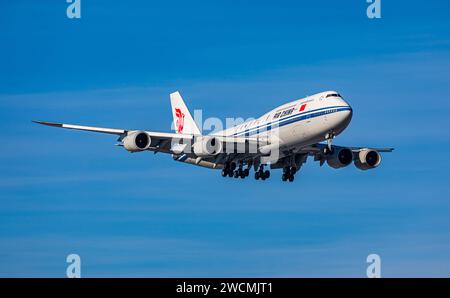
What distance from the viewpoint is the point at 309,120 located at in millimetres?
77938

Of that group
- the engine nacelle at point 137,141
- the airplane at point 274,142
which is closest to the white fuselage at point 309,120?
the airplane at point 274,142

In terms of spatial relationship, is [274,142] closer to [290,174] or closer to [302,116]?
[302,116]

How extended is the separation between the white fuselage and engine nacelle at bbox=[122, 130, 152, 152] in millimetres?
9770

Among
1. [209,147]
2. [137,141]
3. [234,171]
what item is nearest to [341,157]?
[234,171]

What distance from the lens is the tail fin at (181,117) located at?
10194 centimetres

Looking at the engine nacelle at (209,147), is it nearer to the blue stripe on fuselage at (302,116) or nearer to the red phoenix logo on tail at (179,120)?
the blue stripe on fuselage at (302,116)

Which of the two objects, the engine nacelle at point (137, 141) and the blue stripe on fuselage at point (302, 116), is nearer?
the blue stripe on fuselage at point (302, 116)

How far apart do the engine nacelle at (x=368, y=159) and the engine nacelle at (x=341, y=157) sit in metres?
2.36

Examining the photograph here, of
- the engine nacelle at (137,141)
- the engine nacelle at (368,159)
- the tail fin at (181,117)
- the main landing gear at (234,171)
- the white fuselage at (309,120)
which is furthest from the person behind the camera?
the tail fin at (181,117)

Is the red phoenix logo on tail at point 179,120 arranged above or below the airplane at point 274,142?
above

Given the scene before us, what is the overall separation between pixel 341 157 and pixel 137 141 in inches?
742
